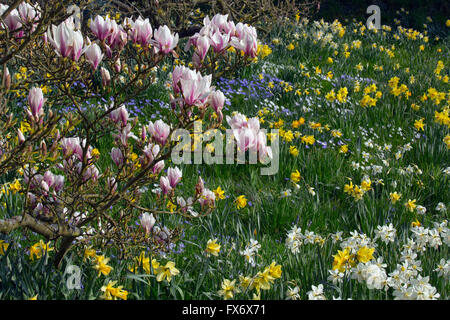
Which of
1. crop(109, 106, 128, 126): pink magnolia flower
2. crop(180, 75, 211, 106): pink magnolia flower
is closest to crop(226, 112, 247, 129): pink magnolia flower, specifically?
crop(180, 75, 211, 106): pink magnolia flower

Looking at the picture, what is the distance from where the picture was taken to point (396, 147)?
446 cm

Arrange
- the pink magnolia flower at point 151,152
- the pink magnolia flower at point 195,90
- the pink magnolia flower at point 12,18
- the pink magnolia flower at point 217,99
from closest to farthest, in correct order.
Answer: the pink magnolia flower at point 195,90, the pink magnolia flower at point 217,99, the pink magnolia flower at point 151,152, the pink magnolia flower at point 12,18

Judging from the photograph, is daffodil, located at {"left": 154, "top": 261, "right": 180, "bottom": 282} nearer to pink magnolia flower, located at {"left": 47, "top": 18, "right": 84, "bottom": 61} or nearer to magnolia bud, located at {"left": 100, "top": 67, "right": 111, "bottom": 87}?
magnolia bud, located at {"left": 100, "top": 67, "right": 111, "bottom": 87}

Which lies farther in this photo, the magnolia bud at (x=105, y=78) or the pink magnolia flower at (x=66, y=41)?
the magnolia bud at (x=105, y=78)

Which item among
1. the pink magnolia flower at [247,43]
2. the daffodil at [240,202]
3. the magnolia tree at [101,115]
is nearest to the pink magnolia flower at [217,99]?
the magnolia tree at [101,115]

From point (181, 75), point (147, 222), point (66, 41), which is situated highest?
point (66, 41)

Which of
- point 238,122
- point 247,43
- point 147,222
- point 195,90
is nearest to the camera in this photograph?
point 195,90

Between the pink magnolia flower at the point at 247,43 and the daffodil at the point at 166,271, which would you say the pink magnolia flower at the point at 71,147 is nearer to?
the daffodil at the point at 166,271

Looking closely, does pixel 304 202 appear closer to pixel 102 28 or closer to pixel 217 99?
pixel 217 99

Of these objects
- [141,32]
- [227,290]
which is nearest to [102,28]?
[141,32]

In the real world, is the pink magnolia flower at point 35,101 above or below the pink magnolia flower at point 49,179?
above

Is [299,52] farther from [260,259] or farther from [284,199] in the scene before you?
[260,259]

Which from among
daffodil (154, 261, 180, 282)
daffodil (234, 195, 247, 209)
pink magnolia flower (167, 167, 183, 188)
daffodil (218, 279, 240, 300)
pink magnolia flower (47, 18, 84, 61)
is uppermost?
pink magnolia flower (47, 18, 84, 61)
